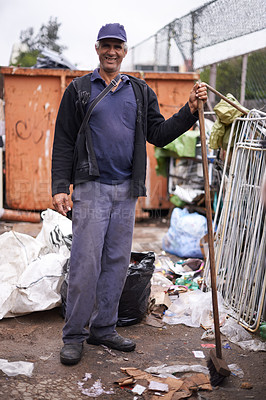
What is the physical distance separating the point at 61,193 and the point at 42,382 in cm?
122

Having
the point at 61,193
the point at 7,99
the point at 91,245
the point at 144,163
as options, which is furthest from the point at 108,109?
the point at 7,99

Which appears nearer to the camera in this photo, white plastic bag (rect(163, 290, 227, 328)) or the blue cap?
the blue cap

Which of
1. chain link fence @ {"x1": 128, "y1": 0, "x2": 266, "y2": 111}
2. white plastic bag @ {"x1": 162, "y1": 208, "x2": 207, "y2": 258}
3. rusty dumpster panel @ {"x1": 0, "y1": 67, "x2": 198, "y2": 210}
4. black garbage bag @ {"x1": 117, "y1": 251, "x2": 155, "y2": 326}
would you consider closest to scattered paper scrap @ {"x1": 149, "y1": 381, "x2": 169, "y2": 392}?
black garbage bag @ {"x1": 117, "y1": 251, "x2": 155, "y2": 326}

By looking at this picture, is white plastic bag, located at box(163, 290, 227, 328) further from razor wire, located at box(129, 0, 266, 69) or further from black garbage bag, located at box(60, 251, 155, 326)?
razor wire, located at box(129, 0, 266, 69)

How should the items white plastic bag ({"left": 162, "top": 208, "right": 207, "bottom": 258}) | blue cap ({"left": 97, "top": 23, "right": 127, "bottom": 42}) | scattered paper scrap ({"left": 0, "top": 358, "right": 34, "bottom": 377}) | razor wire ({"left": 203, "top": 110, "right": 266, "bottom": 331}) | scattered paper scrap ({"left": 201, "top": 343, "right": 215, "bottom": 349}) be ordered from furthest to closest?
white plastic bag ({"left": 162, "top": 208, "right": 207, "bottom": 258})
razor wire ({"left": 203, "top": 110, "right": 266, "bottom": 331})
scattered paper scrap ({"left": 201, "top": 343, "right": 215, "bottom": 349})
blue cap ({"left": 97, "top": 23, "right": 127, "bottom": 42})
scattered paper scrap ({"left": 0, "top": 358, "right": 34, "bottom": 377})

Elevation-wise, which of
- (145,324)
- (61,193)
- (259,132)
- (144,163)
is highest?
(259,132)

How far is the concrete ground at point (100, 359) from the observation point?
106 inches

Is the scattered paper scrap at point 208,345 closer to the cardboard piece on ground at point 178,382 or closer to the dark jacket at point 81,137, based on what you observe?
the cardboard piece on ground at point 178,382

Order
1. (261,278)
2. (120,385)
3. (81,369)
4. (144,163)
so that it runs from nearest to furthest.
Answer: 1. (120,385)
2. (81,369)
3. (144,163)
4. (261,278)

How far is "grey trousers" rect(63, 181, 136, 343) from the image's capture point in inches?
122

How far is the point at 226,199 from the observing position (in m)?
4.20

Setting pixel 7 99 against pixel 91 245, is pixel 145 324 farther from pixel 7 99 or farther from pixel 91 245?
pixel 7 99

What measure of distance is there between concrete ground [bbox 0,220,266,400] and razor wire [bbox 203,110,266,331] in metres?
0.44

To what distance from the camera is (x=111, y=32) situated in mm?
3016
